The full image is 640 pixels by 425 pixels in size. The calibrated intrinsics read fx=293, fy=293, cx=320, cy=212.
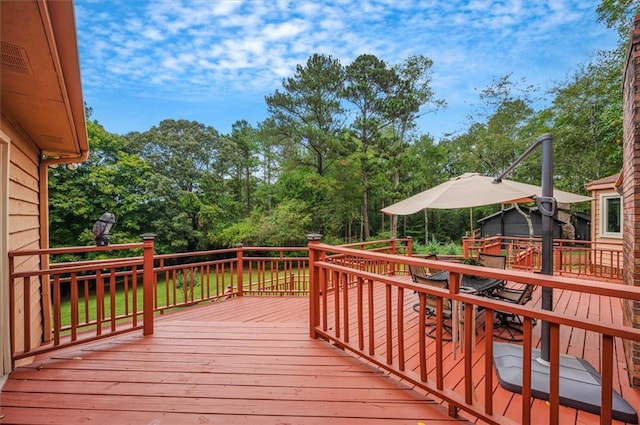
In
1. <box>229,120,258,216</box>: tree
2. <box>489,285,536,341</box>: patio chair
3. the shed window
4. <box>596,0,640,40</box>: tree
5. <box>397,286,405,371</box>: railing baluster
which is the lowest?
<box>489,285,536,341</box>: patio chair

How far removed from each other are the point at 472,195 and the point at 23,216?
5029mm

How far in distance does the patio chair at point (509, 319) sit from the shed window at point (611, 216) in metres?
7.22

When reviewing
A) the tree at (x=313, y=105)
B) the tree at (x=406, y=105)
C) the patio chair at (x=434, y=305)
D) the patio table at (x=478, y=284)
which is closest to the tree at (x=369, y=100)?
the tree at (x=406, y=105)

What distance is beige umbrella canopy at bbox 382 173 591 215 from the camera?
3.62m

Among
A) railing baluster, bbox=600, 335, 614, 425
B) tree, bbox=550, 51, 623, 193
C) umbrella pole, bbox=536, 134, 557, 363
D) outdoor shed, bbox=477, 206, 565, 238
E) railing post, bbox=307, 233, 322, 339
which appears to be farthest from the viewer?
outdoor shed, bbox=477, 206, 565, 238

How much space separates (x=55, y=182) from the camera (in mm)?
12922

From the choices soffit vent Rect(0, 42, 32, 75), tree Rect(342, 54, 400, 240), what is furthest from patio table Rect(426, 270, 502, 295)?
tree Rect(342, 54, 400, 240)

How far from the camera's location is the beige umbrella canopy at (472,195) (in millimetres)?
3625

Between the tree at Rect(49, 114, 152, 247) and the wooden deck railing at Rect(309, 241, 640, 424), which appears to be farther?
the tree at Rect(49, 114, 152, 247)

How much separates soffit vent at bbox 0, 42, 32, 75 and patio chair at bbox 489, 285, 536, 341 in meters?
4.41

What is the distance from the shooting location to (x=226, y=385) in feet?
7.18

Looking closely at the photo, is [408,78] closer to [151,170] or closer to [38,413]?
[151,170]

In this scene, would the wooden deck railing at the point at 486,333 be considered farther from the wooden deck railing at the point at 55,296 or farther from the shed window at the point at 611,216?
the shed window at the point at 611,216

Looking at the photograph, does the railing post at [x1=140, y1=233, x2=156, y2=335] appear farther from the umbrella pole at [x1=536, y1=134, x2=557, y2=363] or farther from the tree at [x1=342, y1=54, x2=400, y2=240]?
the tree at [x1=342, y1=54, x2=400, y2=240]
